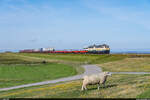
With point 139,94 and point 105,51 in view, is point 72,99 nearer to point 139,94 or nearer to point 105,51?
point 139,94

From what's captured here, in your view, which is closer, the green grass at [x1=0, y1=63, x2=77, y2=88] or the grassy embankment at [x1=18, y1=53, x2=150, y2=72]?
the green grass at [x1=0, y1=63, x2=77, y2=88]

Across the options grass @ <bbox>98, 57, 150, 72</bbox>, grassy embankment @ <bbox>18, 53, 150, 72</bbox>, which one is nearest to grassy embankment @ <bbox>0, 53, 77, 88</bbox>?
grass @ <bbox>98, 57, 150, 72</bbox>

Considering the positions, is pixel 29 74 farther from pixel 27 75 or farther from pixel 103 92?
pixel 103 92

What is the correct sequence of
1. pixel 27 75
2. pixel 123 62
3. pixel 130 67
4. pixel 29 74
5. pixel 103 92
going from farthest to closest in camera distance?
pixel 123 62 → pixel 130 67 → pixel 29 74 → pixel 27 75 → pixel 103 92

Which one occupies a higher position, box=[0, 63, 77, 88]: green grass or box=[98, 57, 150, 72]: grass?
box=[98, 57, 150, 72]: grass

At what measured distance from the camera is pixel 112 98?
14281 mm

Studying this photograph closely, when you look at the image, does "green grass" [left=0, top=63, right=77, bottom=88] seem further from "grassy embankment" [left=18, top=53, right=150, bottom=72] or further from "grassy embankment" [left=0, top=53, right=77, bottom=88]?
"grassy embankment" [left=18, top=53, right=150, bottom=72]

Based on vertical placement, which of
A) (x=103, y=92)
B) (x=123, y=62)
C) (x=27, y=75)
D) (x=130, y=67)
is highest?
(x=103, y=92)

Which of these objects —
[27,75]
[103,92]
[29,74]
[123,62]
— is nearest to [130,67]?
[123,62]

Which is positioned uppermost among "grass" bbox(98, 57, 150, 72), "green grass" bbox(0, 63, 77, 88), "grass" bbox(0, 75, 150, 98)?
"grass" bbox(0, 75, 150, 98)

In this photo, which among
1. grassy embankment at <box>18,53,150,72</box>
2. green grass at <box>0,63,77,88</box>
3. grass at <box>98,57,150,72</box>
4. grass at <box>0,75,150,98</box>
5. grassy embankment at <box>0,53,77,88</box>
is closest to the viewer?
grass at <box>0,75,150,98</box>

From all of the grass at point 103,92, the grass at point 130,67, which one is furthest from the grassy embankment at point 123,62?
the grass at point 103,92

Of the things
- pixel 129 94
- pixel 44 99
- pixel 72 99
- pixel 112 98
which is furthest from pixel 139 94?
pixel 44 99

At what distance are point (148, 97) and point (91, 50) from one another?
10416 centimetres
